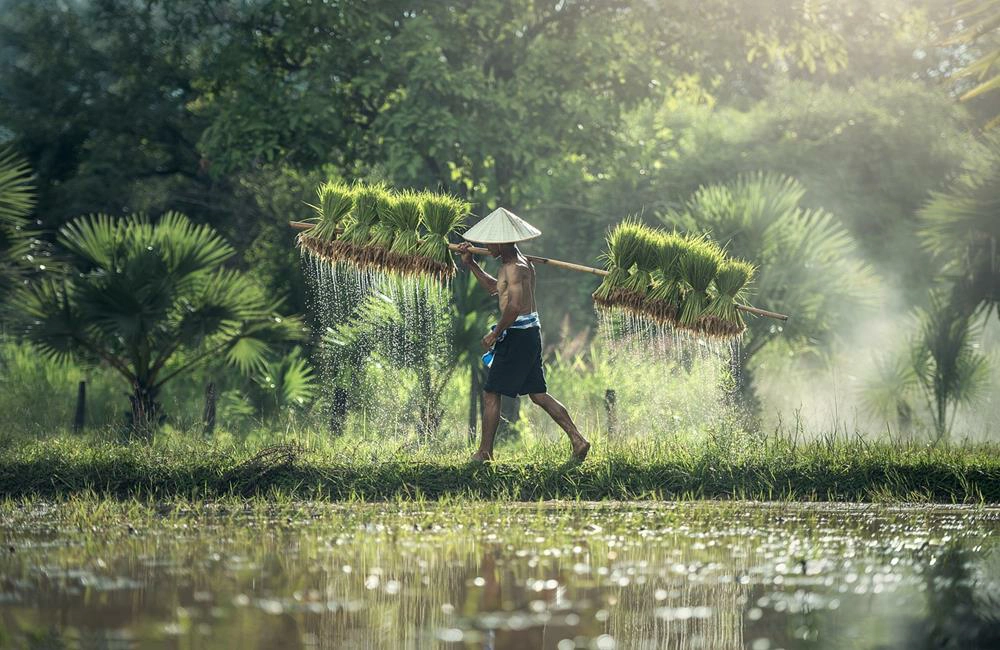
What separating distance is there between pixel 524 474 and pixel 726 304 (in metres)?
2.47

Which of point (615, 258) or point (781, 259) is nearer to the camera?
point (615, 258)

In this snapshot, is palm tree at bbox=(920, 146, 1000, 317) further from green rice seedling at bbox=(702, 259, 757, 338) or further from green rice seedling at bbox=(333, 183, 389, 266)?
green rice seedling at bbox=(333, 183, 389, 266)

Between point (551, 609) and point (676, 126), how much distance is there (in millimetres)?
27801

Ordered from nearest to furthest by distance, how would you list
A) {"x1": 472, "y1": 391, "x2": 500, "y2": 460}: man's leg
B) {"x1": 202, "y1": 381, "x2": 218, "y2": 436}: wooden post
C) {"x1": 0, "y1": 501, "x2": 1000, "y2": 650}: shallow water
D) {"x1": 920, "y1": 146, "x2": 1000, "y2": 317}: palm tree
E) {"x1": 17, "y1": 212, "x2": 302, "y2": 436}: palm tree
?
{"x1": 0, "y1": 501, "x2": 1000, "y2": 650}: shallow water < {"x1": 472, "y1": 391, "x2": 500, "y2": 460}: man's leg < {"x1": 17, "y1": 212, "x2": 302, "y2": 436}: palm tree < {"x1": 202, "y1": 381, "x2": 218, "y2": 436}: wooden post < {"x1": 920, "y1": 146, "x2": 1000, "y2": 317}: palm tree

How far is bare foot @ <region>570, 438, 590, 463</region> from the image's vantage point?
1209cm

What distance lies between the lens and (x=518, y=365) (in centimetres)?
1224

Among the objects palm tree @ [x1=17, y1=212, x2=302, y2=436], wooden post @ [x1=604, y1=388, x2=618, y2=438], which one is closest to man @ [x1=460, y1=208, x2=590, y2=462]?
wooden post @ [x1=604, y1=388, x2=618, y2=438]

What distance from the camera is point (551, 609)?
6668 mm

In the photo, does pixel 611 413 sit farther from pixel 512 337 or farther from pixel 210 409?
pixel 210 409

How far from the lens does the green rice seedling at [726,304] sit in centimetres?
1270

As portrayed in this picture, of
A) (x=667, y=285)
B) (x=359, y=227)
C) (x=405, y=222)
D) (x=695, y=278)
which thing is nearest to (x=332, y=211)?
(x=359, y=227)

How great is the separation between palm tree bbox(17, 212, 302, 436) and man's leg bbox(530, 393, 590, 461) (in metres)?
4.65

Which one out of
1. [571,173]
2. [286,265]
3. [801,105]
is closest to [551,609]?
[286,265]

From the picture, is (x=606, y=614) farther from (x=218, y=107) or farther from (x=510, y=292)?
(x=218, y=107)
